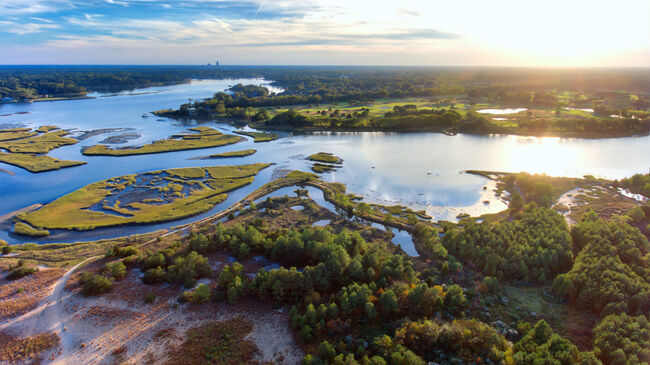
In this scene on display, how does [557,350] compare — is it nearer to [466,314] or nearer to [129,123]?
[466,314]

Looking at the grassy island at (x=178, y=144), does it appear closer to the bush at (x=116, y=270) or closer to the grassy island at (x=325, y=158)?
the grassy island at (x=325, y=158)

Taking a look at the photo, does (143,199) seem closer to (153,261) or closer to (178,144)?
(153,261)

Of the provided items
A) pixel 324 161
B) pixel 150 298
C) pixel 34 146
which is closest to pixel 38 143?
pixel 34 146

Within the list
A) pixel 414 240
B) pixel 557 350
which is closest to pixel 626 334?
pixel 557 350

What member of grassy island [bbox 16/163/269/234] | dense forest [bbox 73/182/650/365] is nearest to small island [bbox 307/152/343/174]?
grassy island [bbox 16/163/269/234]

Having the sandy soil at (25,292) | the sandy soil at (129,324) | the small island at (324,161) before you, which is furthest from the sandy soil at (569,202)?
the sandy soil at (25,292)
